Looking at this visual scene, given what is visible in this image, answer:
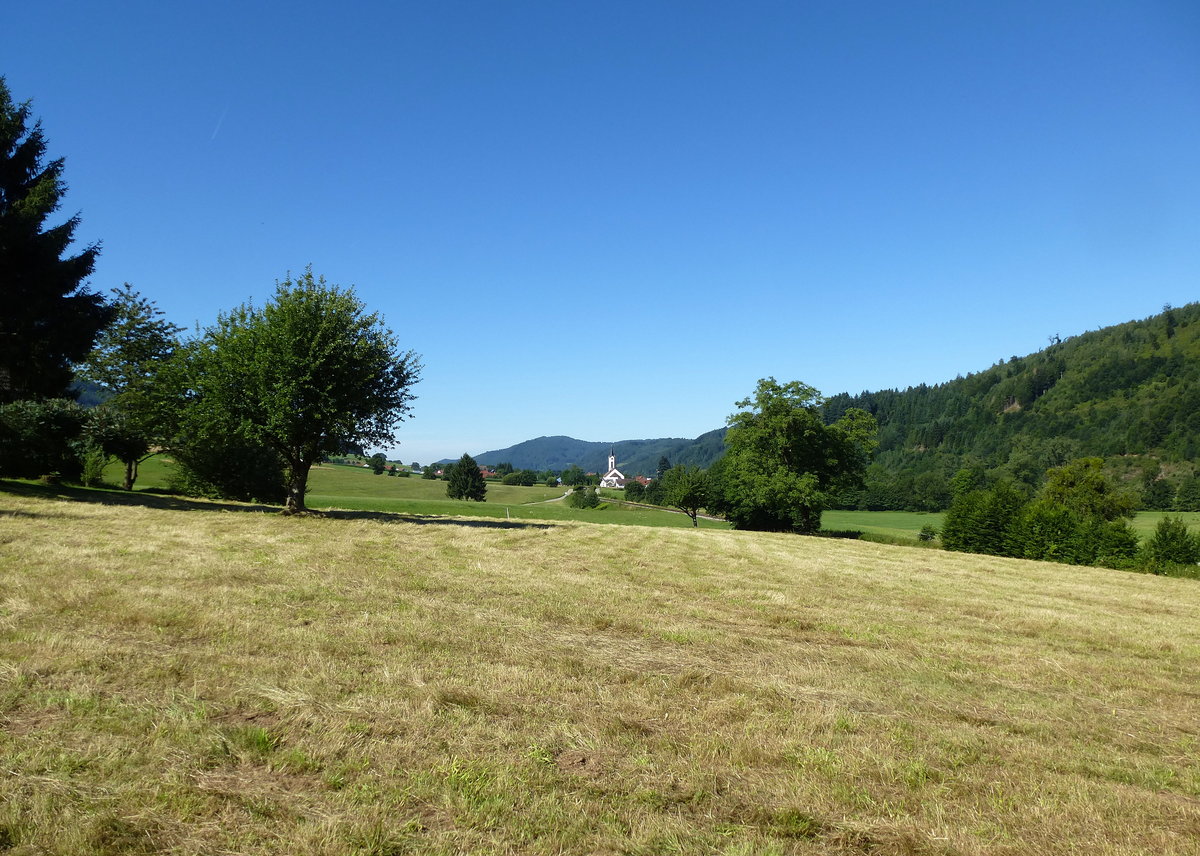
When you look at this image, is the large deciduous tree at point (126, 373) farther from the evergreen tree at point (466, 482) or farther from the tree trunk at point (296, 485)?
the evergreen tree at point (466, 482)

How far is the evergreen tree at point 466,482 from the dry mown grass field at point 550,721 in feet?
318

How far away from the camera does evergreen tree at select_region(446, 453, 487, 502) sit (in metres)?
110

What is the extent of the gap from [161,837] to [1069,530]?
48287mm

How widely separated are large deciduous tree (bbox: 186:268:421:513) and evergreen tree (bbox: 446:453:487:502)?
272ft

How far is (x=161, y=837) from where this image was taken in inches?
152

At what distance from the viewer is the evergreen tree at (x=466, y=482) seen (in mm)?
109875

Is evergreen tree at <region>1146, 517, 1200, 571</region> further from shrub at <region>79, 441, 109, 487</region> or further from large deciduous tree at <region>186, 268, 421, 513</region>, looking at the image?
shrub at <region>79, 441, 109, 487</region>

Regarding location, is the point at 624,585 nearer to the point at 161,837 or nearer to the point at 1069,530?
the point at 161,837

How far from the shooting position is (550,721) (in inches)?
240

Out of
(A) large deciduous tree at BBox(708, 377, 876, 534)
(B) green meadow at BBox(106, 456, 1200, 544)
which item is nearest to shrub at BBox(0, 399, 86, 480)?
(B) green meadow at BBox(106, 456, 1200, 544)

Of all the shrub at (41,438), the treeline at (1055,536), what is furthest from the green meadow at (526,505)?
the treeline at (1055,536)

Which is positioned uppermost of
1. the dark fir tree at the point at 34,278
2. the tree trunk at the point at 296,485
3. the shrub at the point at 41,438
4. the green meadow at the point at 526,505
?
the dark fir tree at the point at 34,278

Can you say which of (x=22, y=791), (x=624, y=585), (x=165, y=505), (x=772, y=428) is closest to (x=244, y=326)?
(x=165, y=505)

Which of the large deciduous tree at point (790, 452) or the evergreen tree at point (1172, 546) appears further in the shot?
the large deciduous tree at point (790, 452)
